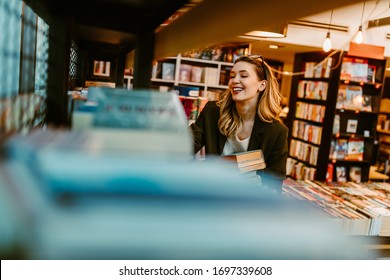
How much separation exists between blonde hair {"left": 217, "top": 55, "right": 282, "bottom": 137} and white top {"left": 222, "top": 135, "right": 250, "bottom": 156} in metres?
0.03

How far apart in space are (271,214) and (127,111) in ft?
0.68

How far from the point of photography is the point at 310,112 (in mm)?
6340

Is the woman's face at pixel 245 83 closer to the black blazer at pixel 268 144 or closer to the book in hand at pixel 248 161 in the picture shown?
the black blazer at pixel 268 144

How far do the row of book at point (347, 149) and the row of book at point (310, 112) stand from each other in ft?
1.43

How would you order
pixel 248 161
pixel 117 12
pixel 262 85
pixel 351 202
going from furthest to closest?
pixel 351 202, pixel 262 85, pixel 248 161, pixel 117 12

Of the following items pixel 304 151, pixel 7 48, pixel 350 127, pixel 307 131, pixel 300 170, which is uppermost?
pixel 7 48

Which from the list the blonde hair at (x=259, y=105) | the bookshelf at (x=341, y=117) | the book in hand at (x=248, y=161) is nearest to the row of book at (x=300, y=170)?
the bookshelf at (x=341, y=117)

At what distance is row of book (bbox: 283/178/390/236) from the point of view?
2.21 m

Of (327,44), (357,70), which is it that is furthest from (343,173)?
(327,44)

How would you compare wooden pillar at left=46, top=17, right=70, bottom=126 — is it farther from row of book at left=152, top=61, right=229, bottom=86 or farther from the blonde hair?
row of book at left=152, top=61, right=229, bottom=86

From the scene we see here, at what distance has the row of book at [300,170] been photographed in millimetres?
6129

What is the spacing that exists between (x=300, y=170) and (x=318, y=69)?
165cm

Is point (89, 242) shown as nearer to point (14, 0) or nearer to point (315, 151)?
point (14, 0)

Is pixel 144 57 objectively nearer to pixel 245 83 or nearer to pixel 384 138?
pixel 245 83
